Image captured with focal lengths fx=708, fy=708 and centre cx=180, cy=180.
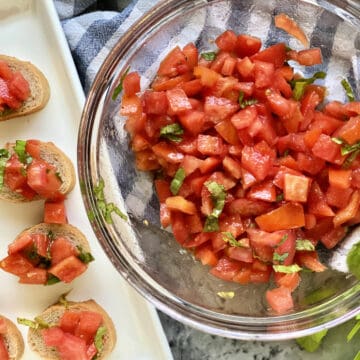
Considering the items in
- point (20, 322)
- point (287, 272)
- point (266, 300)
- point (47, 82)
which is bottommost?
point (20, 322)

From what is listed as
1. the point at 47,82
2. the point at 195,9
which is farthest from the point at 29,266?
the point at 195,9

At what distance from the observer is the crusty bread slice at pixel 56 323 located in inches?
81.0

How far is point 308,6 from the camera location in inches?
73.0

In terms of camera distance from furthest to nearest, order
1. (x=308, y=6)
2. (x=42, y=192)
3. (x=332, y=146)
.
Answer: (x=42, y=192)
(x=308, y=6)
(x=332, y=146)

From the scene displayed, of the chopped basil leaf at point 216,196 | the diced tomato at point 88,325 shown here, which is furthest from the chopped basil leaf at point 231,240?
the diced tomato at point 88,325

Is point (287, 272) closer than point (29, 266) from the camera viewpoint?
Yes

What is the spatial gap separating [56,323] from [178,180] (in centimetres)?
61

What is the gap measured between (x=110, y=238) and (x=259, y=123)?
48 cm

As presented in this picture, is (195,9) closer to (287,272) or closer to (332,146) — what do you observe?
(332,146)

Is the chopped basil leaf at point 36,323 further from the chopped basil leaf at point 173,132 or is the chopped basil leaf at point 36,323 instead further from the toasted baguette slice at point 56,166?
the chopped basil leaf at point 173,132

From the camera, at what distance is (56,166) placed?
2066 mm

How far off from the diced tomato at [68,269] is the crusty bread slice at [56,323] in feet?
0.31

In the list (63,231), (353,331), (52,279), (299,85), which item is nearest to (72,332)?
(52,279)

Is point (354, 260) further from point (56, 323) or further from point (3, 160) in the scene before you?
point (3, 160)
